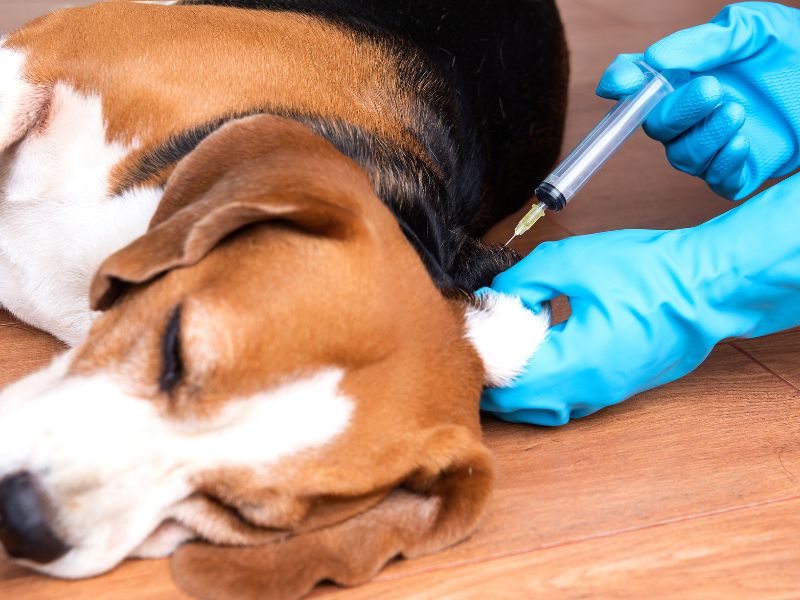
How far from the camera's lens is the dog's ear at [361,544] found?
1635 millimetres

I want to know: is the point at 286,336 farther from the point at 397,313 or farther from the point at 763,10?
the point at 763,10

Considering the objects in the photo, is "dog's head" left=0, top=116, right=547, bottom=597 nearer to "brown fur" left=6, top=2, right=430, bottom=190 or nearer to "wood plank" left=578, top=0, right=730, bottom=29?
"brown fur" left=6, top=2, right=430, bottom=190

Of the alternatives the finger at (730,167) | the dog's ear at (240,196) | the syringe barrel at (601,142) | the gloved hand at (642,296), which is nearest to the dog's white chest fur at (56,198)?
the dog's ear at (240,196)

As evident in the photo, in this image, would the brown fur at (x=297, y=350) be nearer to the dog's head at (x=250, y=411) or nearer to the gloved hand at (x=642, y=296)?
the dog's head at (x=250, y=411)

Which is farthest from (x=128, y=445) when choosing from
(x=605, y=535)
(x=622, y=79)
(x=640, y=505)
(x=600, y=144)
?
(x=622, y=79)

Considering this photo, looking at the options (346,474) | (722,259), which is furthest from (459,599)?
(722,259)

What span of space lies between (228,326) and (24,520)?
454 mm

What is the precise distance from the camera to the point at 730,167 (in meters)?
2.61

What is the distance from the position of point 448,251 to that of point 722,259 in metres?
0.63

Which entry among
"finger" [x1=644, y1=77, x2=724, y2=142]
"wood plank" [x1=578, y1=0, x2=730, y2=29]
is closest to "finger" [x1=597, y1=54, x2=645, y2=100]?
"finger" [x1=644, y1=77, x2=724, y2=142]

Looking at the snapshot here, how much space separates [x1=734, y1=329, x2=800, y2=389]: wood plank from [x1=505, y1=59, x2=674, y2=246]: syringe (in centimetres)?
71

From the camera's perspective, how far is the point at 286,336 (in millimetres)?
1617

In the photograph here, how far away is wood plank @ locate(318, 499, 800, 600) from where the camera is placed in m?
1.73

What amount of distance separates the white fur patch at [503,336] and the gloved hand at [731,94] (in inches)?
31.0
